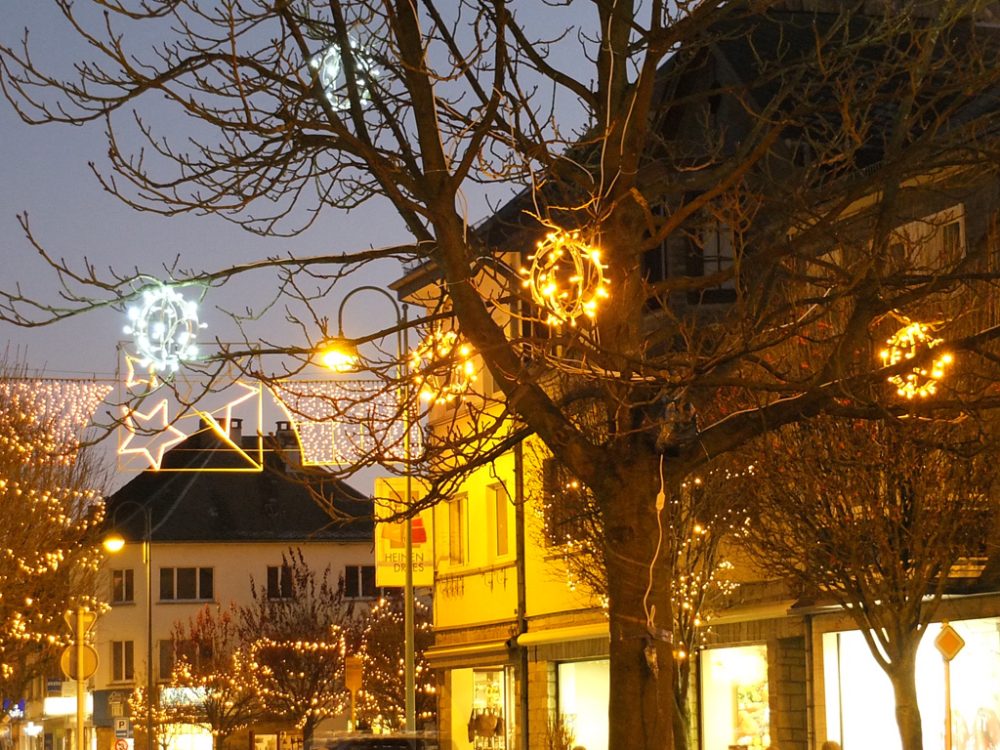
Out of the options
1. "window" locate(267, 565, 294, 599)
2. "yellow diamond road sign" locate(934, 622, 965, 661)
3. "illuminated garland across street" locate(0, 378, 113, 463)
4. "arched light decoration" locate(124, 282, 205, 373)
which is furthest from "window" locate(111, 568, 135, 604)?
"arched light decoration" locate(124, 282, 205, 373)

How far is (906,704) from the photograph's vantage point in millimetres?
18344

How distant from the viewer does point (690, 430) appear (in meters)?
9.77

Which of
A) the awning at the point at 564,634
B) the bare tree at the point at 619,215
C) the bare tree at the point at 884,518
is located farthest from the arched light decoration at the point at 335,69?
the awning at the point at 564,634

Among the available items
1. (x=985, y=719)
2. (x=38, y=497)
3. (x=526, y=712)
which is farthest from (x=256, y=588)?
(x=985, y=719)

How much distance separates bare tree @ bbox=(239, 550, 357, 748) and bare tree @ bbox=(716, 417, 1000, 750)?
43.7m

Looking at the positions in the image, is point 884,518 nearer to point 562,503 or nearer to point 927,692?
point 927,692

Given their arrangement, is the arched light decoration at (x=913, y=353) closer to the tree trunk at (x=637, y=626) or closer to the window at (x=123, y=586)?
the tree trunk at (x=637, y=626)

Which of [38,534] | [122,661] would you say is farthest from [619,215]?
[122,661]

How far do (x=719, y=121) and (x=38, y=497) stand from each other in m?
21.0

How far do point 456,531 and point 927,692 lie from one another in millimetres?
16084

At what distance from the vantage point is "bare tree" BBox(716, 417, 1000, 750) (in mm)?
18125

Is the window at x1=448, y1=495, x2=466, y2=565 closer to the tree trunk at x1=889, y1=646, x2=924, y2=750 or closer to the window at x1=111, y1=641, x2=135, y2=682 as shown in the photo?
the tree trunk at x1=889, y1=646, x2=924, y2=750

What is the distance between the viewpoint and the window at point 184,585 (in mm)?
73750

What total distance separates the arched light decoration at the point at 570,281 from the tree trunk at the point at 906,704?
33.2ft
